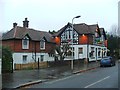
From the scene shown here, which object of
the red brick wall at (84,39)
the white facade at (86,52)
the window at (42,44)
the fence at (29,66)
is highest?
the red brick wall at (84,39)

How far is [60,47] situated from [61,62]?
683 centimetres

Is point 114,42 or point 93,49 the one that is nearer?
point 93,49

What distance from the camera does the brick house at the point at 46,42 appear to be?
Answer: 4456 centimetres

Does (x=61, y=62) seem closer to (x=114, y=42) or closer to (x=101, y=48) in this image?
(x=101, y=48)

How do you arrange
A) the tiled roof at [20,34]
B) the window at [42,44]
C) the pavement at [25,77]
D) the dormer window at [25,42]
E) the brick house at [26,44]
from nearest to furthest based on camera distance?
1. the pavement at [25,77]
2. the brick house at [26,44]
3. the tiled roof at [20,34]
4. the dormer window at [25,42]
5. the window at [42,44]

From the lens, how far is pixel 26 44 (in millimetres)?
46062

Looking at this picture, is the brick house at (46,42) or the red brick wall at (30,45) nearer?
the red brick wall at (30,45)

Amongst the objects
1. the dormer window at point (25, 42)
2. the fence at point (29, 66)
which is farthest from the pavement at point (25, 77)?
the dormer window at point (25, 42)

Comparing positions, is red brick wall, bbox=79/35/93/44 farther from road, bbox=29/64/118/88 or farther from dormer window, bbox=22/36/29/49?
road, bbox=29/64/118/88

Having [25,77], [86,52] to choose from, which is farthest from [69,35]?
[25,77]

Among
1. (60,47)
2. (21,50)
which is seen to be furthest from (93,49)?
(21,50)

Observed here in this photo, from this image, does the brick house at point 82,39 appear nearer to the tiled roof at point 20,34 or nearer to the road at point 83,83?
the tiled roof at point 20,34

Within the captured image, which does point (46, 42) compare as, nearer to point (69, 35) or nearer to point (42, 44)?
point (42, 44)

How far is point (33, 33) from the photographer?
165 ft
